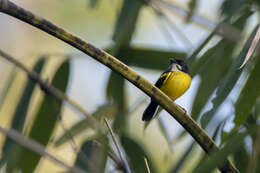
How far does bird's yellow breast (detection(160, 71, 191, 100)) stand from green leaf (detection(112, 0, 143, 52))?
546mm

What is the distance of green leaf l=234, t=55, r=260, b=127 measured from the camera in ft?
6.55

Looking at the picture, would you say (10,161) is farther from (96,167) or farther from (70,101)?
(96,167)

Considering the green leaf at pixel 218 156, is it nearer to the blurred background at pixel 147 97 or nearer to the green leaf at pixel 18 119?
the blurred background at pixel 147 97

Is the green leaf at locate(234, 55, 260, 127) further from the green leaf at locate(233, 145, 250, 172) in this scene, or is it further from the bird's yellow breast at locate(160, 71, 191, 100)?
the bird's yellow breast at locate(160, 71, 191, 100)

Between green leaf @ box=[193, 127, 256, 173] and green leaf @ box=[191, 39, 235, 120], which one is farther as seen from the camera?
green leaf @ box=[191, 39, 235, 120]

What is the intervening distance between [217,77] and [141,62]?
2.31ft

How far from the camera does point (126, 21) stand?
2.97m

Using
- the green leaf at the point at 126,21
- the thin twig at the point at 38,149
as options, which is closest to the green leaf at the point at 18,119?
the green leaf at the point at 126,21

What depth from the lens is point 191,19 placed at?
3.18m

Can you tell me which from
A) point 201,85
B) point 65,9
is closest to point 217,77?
point 201,85

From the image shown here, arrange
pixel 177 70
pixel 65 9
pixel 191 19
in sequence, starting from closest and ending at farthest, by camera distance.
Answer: pixel 191 19 < pixel 177 70 < pixel 65 9

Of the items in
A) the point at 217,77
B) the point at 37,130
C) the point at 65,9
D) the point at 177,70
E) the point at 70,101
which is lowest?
the point at 65,9

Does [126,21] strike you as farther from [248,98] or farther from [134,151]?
[248,98]

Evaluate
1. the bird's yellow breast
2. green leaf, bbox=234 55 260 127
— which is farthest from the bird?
green leaf, bbox=234 55 260 127
